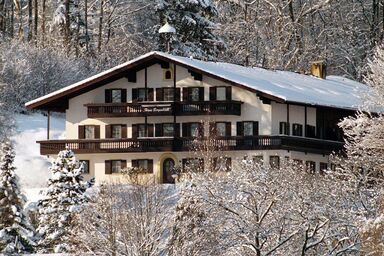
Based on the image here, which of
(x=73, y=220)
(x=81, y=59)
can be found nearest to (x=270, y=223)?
(x=73, y=220)

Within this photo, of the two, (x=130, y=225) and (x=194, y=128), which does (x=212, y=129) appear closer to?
(x=194, y=128)

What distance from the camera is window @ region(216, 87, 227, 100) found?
214 ft

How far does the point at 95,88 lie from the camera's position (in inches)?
2640

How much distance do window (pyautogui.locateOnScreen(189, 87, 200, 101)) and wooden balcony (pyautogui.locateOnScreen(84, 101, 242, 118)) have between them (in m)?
0.66

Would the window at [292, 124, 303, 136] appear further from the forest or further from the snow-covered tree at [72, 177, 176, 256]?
the snow-covered tree at [72, 177, 176, 256]

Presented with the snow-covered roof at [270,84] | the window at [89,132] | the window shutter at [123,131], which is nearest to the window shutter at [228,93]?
the snow-covered roof at [270,84]

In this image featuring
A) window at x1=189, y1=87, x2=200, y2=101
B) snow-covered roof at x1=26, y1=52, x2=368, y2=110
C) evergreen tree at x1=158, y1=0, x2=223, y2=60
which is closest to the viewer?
snow-covered roof at x1=26, y1=52, x2=368, y2=110

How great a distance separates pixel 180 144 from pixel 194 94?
268 centimetres

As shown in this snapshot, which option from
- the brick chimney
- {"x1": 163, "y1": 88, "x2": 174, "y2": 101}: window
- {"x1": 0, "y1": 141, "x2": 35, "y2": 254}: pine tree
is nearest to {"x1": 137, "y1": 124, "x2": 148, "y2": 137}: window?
{"x1": 163, "y1": 88, "x2": 174, "y2": 101}: window

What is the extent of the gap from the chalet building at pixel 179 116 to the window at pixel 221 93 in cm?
3

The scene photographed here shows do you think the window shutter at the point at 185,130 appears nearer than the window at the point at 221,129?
No

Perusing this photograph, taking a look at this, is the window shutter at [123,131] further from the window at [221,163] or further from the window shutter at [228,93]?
the window at [221,163]

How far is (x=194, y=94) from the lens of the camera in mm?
65625

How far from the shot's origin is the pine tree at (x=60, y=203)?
4875cm
